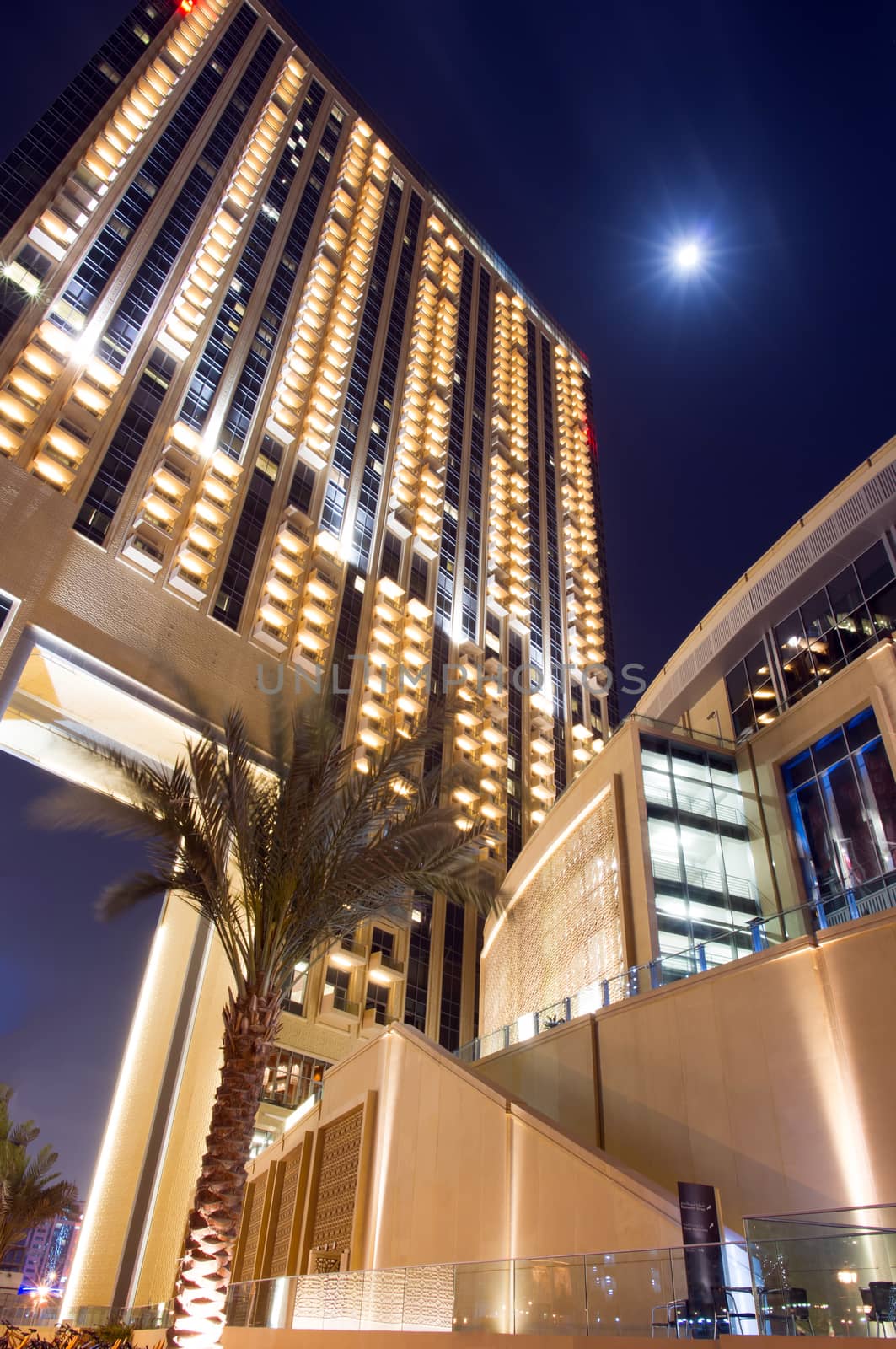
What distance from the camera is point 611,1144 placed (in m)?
13.0

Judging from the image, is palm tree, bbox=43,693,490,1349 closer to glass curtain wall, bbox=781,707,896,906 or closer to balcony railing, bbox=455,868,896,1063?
balcony railing, bbox=455,868,896,1063

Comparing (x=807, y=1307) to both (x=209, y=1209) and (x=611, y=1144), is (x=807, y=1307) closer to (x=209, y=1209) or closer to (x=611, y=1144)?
(x=209, y=1209)

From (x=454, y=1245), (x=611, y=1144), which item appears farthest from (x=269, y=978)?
(x=611, y=1144)

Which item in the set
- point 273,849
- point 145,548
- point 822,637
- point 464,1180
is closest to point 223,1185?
point 464,1180

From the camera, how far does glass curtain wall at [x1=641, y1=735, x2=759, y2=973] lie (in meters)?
17.8

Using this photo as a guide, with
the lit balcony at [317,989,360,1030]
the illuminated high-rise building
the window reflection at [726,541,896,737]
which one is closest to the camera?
the window reflection at [726,541,896,737]

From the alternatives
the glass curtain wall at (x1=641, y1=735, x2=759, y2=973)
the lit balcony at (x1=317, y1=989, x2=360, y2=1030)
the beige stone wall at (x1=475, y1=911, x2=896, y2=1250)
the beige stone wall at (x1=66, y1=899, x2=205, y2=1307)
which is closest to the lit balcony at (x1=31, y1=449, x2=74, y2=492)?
the beige stone wall at (x1=66, y1=899, x2=205, y2=1307)

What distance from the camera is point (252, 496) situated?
39.2 metres

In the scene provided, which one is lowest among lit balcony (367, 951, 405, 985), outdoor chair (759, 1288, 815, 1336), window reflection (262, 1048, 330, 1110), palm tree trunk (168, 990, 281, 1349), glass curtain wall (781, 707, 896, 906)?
outdoor chair (759, 1288, 815, 1336)

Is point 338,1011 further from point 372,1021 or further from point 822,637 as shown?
point 822,637

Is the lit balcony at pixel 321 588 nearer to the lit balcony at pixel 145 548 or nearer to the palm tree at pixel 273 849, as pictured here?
the lit balcony at pixel 145 548

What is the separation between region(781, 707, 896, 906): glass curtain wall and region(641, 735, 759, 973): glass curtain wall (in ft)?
4.44

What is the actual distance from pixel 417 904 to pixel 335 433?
78.0ft

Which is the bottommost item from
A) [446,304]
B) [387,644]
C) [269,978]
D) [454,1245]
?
[454,1245]
